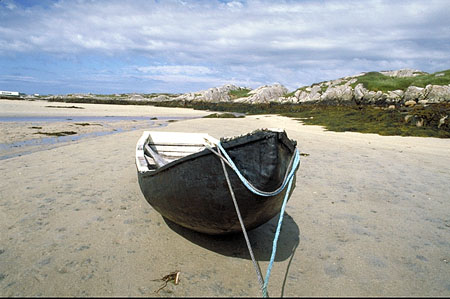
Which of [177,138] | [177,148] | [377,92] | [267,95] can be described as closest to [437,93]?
[377,92]

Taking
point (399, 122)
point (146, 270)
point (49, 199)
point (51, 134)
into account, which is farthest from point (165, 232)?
point (399, 122)

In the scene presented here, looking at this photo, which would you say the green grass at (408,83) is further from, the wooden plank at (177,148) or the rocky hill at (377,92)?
the wooden plank at (177,148)

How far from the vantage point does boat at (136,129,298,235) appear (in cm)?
255

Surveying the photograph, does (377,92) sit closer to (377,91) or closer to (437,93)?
(377,91)

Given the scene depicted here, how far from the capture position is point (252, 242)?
3.41 metres

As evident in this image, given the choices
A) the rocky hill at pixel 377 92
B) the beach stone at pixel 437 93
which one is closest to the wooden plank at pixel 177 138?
the rocky hill at pixel 377 92

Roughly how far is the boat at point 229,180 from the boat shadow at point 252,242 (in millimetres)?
375

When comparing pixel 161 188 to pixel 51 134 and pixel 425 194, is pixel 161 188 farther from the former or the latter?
pixel 51 134

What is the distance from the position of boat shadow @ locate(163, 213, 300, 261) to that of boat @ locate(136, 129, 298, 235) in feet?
1.23

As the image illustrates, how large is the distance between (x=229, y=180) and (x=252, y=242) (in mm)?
1256

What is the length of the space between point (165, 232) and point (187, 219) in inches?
34.0

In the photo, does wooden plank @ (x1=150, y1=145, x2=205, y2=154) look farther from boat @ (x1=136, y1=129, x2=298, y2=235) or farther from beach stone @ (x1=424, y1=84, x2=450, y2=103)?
beach stone @ (x1=424, y1=84, x2=450, y2=103)

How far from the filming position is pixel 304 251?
3346 millimetres

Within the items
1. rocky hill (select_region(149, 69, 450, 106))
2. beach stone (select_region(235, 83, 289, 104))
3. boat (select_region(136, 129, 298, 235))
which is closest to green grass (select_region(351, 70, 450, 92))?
rocky hill (select_region(149, 69, 450, 106))
